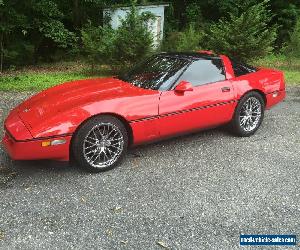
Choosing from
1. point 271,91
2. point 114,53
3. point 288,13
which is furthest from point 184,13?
point 271,91

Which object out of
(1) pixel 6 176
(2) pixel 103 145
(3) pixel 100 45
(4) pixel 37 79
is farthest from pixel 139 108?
(3) pixel 100 45

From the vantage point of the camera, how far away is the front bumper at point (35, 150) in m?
4.06

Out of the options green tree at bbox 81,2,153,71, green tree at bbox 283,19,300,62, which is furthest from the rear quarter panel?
green tree at bbox 283,19,300,62

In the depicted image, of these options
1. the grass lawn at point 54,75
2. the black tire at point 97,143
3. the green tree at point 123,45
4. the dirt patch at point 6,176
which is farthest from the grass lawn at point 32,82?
the black tire at point 97,143

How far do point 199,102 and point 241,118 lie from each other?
3.25 feet

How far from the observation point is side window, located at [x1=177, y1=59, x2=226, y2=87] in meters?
5.20

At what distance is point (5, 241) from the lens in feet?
10.7

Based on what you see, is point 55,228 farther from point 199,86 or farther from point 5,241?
point 199,86

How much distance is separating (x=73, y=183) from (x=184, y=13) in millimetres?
15060

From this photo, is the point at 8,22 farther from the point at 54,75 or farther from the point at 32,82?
the point at 32,82

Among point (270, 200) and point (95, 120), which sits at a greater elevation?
point (95, 120)

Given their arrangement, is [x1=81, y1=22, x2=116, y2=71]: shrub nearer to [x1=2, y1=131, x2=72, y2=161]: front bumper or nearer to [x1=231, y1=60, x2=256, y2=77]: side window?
[x1=231, y1=60, x2=256, y2=77]: side window

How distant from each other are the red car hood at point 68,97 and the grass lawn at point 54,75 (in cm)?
396

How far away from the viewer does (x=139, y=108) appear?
4652mm
